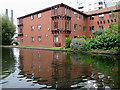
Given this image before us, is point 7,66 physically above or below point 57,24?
below

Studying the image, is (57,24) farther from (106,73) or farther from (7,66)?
(106,73)

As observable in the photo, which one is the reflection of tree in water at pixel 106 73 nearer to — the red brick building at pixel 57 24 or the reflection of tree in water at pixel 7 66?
the reflection of tree in water at pixel 7 66

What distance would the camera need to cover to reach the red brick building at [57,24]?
26859 mm

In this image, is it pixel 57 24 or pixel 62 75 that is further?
pixel 57 24

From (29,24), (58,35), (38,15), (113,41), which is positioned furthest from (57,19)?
(113,41)

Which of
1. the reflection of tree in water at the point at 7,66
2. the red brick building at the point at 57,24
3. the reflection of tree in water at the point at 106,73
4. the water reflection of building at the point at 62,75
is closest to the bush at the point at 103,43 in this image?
the reflection of tree in water at the point at 106,73

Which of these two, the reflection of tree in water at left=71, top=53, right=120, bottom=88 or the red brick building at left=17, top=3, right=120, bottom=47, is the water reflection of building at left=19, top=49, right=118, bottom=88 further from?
the red brick building at left=17, top=3, right=120, bottom=47

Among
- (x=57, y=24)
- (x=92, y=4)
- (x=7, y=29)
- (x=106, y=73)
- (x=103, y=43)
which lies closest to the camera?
(x=106, y=73)

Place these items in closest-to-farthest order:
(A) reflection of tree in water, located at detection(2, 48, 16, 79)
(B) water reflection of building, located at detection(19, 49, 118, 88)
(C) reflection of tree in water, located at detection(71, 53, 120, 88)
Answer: (C) reflection of tree in water, located at detection(71, 53, 120, 88)
(B) water reflection of building, located at detection(19, 49, 118, 88)
(A) reflection of tree in water, located at detection(2, 48, 16, 79)

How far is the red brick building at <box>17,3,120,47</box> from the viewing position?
2686cm

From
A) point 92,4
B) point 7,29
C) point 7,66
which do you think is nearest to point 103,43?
point 7,66

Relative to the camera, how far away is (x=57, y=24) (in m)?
27.2

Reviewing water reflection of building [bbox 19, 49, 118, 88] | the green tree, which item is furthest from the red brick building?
water reflection of building [bbox 19, 49, 118, 88]

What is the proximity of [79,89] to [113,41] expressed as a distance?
12621 mm
